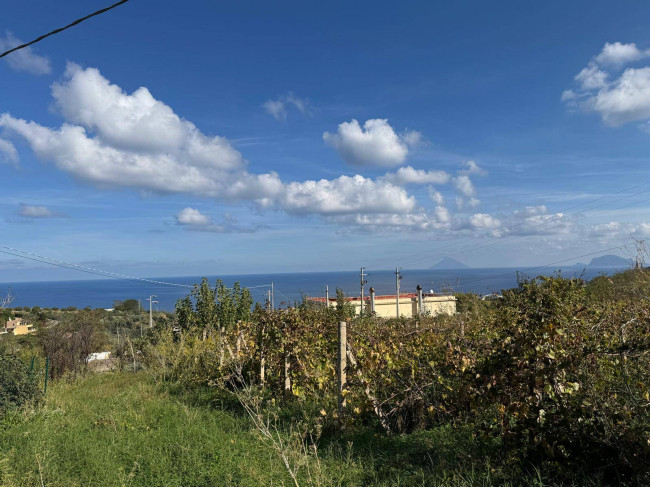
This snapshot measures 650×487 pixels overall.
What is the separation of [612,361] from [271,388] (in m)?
6.04

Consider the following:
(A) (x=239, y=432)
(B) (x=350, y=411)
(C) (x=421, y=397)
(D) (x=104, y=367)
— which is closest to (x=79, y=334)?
(D) (x=104, y=367)

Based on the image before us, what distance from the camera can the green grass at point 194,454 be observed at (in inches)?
156

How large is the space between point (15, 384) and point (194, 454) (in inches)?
165

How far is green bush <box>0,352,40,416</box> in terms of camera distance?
6812 millimetres

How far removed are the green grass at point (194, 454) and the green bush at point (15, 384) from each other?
27cm

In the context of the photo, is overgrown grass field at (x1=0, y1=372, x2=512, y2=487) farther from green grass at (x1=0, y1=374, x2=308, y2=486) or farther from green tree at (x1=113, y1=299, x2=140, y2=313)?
green tree at (x1=113, y1=299, x2=140, y2=313)

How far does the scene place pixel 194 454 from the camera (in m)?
4.73

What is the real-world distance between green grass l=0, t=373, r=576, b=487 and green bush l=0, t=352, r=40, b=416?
274 mm

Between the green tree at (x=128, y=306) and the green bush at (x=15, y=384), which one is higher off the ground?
the green bush at (x=15, y=384)

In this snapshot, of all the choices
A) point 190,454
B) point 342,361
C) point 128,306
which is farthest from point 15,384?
point 128,306

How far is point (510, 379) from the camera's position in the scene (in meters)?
3.82

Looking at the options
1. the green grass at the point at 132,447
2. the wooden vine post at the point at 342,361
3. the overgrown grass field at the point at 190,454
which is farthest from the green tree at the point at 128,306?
the wooden vine post at the point at 342,361

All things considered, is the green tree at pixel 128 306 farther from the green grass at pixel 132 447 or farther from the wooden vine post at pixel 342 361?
the wooden vine post at pixel 342 361

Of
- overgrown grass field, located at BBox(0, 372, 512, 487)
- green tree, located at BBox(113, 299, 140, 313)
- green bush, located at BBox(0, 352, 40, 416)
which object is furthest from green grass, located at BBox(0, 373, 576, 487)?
green tree, located at BBox(113, 299, 140, 313)
